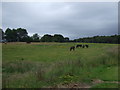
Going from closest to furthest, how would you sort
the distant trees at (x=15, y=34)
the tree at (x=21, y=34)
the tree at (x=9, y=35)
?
the tree at (x=9, y=35) < the distant trees at (x=15, y=34) < the tree at (x=21, y=34)

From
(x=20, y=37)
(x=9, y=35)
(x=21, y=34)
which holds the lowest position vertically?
(x=20, y=37)

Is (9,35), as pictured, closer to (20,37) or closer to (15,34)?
(15,34)

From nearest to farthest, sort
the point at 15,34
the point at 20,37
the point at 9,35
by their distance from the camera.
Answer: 1. the point at 9,35
2. the point at 15,34
3. the point at 20,37

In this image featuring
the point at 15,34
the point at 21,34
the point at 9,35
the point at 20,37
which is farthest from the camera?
the point at 21,34

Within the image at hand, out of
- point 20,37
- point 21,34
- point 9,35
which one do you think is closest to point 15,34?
point 9,35

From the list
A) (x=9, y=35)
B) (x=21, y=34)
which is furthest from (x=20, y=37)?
(x=9, y=35)

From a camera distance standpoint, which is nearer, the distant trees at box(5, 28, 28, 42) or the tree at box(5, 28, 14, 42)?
the tree at box(5, 28, 14, 42)

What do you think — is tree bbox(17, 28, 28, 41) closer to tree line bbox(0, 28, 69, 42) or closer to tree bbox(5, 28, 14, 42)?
tree line bbox(0, 28, 69, 42)

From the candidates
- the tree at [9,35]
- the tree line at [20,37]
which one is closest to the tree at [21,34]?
the tree line at [20,37]

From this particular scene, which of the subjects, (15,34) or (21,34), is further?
(21,34)

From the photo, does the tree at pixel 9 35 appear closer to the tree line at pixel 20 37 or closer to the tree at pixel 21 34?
the tree line at pixel 20 37

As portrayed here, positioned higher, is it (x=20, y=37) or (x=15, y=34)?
(x=15, y=34)

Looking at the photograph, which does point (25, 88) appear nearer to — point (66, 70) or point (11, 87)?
point (11, 87)

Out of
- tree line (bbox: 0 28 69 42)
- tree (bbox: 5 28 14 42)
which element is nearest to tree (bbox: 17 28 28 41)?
tree line (bbox: 0 28 69 42)
